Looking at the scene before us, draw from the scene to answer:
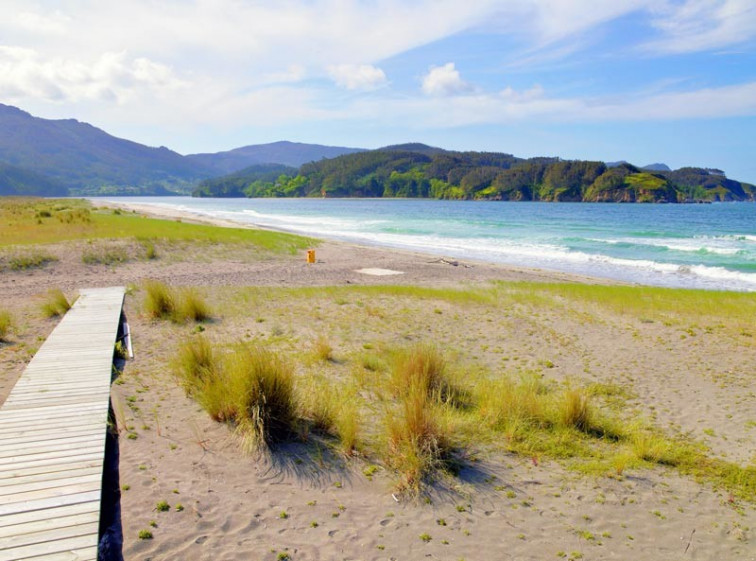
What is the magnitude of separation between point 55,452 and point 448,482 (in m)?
3.84

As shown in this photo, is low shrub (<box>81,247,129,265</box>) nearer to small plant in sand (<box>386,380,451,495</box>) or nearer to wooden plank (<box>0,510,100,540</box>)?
wooden plank (<box>0,510,100,540</box>)

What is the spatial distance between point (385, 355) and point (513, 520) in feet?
15.3

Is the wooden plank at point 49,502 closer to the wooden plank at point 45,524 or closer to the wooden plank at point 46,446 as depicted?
the wooden plank at point 45,524

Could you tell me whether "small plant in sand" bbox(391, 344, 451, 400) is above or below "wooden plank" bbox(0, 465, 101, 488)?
above

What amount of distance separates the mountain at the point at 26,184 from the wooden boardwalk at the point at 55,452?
7392 inches

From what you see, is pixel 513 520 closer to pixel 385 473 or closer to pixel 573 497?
pixel 573 497

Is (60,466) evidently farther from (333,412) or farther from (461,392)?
(461,392)

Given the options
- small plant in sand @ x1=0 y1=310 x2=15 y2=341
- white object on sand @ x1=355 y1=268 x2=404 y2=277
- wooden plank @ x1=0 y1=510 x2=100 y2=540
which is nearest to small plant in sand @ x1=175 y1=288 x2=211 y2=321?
small plant in sand @ x1=0 y1=310 x2=15 y2=341

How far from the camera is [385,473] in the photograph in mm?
5086

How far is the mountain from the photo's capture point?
161800 millimetres

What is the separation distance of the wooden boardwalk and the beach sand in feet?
1.05

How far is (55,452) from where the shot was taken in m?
4.85

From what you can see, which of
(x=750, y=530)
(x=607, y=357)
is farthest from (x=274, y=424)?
(x=607, y=357)

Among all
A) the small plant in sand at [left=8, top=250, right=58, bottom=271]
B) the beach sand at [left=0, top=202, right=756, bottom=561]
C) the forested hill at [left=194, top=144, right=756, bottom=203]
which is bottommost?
the beach sand at [left=0, top=202, right=756, bottom=561]
